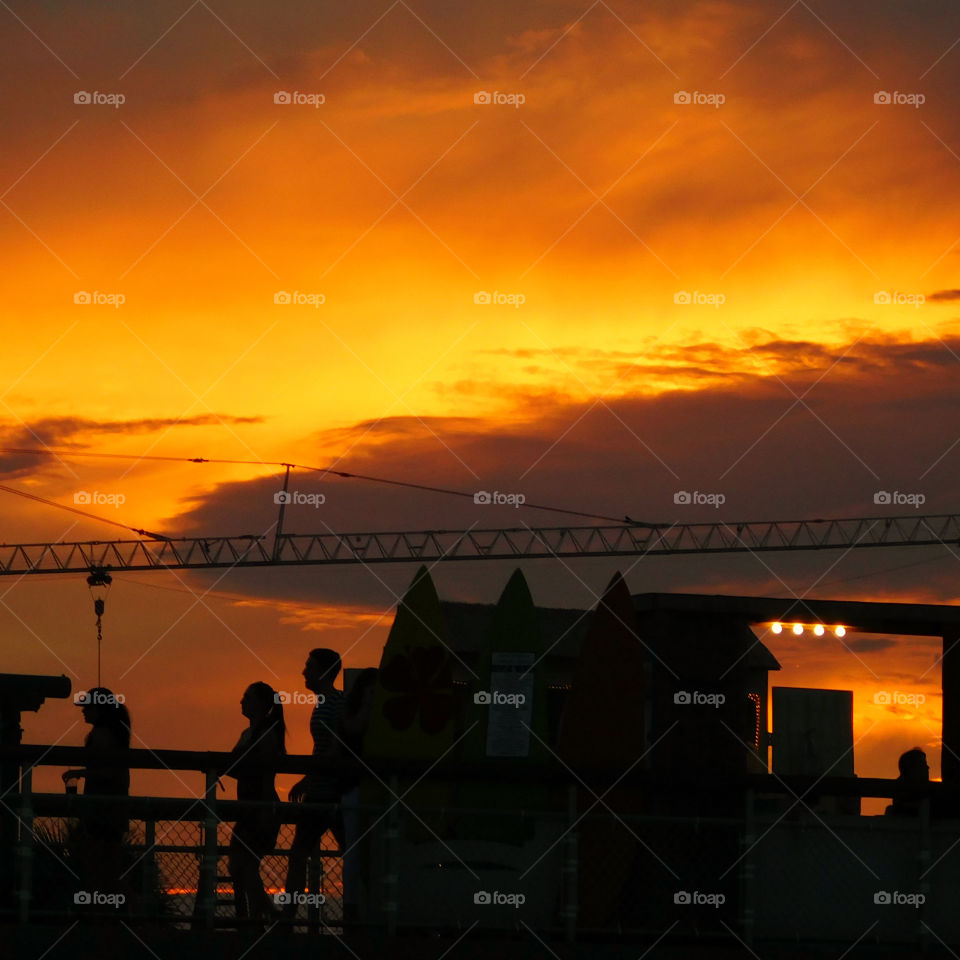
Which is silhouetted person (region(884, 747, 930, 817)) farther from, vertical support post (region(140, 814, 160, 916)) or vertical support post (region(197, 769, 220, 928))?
vertical support post (region(140, 814, 160, 916))

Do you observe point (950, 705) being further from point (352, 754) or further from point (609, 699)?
point (352, 754)

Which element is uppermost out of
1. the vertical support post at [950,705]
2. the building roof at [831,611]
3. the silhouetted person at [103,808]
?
the building roof at [831,611]

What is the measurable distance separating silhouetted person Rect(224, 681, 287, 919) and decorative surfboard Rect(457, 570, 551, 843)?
5.28 feet

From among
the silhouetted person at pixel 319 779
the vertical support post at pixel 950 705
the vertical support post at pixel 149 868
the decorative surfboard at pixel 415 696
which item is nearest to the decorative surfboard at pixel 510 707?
the decorative surfboard at pixel 415 696

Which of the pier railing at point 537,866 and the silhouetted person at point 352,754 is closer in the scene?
the pier railing at point 537,866

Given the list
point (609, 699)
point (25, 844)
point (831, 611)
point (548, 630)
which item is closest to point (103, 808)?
point (25, 844)

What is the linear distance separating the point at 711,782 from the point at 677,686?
3.02m

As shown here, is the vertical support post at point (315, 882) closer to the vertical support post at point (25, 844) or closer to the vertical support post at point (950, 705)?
the vertical support post at point (25, 844)

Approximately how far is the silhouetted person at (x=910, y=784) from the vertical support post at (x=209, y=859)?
4568 millimetres

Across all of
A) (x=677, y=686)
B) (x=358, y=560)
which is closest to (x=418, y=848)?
(x=677, y=686)

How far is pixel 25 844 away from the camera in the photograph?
9.25 m

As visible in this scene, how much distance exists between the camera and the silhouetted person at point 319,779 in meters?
10.3

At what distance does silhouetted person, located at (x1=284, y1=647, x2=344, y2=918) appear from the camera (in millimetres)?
10281

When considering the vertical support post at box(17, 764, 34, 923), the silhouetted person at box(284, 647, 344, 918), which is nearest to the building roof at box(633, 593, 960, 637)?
the silhouetted person at box(284, 647, 344, 918)
